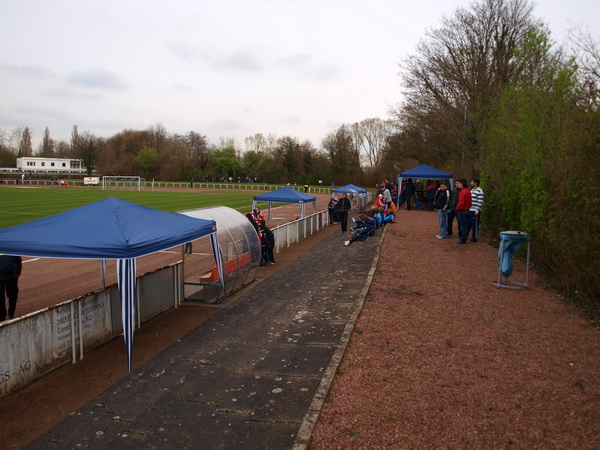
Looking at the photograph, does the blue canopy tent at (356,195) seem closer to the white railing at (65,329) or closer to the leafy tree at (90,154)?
the white railing at (65,329)

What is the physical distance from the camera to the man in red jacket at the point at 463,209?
48.4ft

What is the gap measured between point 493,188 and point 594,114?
33.0ft

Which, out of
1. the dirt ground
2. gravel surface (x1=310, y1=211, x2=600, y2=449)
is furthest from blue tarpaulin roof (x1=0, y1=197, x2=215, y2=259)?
gravel surface (x1=310, y1=211, x2=600, y2=449)

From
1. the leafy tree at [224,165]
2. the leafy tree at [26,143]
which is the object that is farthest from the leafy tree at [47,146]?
the leafy tree at [224,165]

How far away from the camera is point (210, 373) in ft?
20.9

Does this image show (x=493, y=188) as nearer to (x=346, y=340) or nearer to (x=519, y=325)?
(x=519, y=325)

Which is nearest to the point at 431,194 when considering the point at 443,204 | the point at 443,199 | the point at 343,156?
the point at 443,204

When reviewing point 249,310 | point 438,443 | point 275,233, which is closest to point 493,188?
point 275,233

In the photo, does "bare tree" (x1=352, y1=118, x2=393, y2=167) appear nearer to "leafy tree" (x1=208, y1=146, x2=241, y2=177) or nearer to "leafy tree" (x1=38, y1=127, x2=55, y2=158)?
"leafy tree" (x1=208, y1=146, x2=241, y2=177)

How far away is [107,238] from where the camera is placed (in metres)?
6.57

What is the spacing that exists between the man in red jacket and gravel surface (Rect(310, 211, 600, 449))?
4765 millimetres

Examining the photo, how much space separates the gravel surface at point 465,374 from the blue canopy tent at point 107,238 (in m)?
3.29

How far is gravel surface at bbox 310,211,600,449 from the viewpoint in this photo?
4.62m

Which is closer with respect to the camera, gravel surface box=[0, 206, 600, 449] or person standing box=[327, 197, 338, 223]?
gravel surface box=[0, 206, 600, 449]
